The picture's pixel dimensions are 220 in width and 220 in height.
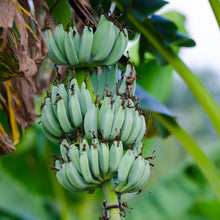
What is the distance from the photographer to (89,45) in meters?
0.96

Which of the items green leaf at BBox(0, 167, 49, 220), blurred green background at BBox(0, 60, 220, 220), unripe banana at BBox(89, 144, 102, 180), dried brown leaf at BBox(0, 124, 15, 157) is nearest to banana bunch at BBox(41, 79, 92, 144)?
unripe banana at BBox(89, 144, 102, 180)

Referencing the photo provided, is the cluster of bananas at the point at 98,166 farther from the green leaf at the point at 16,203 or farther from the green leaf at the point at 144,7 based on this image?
the green leaf at the point at 16,203

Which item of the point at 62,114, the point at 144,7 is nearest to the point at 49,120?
the point at 62,114

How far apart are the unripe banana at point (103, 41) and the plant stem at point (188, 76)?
0.58 meters

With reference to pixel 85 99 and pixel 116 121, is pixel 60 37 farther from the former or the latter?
pixel 116 121

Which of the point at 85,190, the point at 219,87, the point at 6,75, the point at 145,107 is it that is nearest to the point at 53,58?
the point at 6,75

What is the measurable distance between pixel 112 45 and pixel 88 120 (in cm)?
25

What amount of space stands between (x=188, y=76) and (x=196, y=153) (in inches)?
15.2

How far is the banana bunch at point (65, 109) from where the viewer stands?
2.97 ft

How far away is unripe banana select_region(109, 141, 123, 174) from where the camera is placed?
85 centimetres

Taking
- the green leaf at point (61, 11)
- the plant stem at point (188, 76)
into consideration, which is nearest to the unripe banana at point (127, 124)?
the green leaf at point (61, 11)

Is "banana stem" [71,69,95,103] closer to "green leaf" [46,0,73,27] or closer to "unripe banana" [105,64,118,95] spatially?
"unripe banana" [105,64,118,95]

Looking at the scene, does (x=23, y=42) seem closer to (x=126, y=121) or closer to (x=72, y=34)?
(x=72, y=34)

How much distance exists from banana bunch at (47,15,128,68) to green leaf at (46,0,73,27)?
73mm
